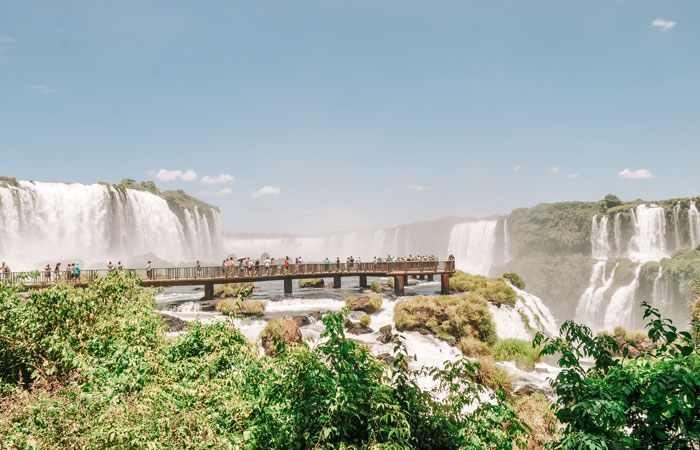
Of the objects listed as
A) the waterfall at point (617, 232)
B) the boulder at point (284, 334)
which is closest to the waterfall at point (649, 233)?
the waterfall at point (617, 232)

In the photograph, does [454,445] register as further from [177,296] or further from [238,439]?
[177,296]

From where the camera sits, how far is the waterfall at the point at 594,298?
45.6m

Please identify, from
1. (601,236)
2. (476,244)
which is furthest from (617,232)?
(476,244)

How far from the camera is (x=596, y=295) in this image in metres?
47.0

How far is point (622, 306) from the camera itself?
A: 43469 mm

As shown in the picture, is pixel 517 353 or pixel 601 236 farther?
pixel 601 236

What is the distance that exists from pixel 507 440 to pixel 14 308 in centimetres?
868

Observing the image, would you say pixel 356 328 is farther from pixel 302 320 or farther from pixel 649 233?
pixel 649 233

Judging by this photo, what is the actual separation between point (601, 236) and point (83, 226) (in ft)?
237

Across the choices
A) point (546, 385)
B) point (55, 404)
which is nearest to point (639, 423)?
point (55, 404)

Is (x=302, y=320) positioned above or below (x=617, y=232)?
below

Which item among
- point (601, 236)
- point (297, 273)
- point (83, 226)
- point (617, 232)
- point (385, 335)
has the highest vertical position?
point (83, 226)

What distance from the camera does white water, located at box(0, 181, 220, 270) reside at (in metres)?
46.6

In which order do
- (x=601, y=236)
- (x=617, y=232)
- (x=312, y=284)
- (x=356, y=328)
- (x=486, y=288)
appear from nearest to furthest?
(x=356, y=328), (x=486, y=288), (x=312, y=284), (x=617, y=232), (x=601, y=236)
